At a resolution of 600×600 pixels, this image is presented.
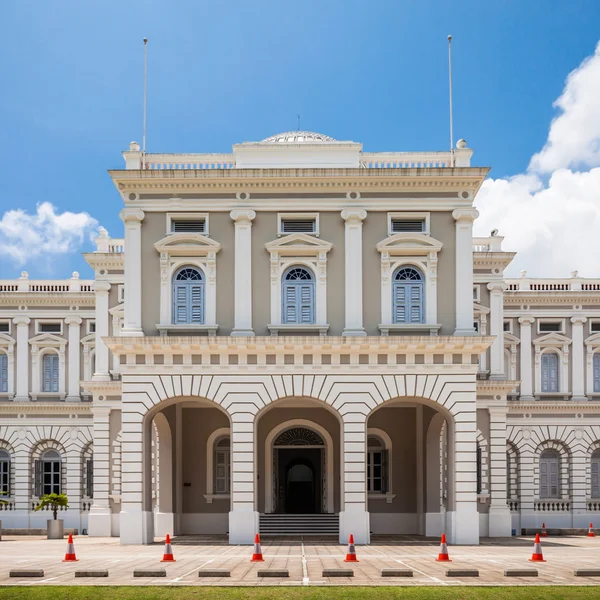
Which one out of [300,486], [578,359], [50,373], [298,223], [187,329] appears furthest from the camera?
[50,373]

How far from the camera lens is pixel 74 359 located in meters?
44.5

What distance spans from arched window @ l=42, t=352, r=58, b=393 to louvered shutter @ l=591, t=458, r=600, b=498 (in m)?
27.4

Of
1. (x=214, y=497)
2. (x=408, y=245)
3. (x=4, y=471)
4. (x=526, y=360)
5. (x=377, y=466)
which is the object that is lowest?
(x=4, y=471)

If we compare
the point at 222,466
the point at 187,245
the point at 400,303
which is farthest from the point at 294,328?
the point at 222,466

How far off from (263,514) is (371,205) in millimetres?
12073

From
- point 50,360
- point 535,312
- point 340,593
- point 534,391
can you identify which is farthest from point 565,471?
point 340,593

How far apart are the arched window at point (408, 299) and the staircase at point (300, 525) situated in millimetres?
8050

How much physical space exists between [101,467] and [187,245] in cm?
1387

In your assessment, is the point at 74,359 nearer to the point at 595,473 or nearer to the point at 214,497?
the point at 214,497

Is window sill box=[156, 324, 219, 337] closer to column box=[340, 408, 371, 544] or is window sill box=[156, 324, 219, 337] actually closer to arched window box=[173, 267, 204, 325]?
arched window box=[173, 267, 204, 325]

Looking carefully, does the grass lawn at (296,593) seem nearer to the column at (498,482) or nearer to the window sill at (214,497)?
the window sill at (214,497)

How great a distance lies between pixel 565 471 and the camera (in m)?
43.8

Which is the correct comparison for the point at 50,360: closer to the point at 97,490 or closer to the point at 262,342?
the point at 97,490

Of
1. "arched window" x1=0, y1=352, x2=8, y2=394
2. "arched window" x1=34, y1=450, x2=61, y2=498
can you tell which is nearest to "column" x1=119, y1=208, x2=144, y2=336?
"arched window" x1=34, y1=450, x2=61, y2=498
